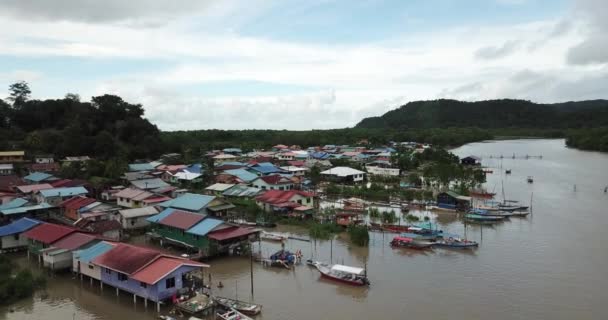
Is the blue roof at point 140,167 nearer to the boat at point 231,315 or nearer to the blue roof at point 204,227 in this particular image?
the blue roof at point 204,227

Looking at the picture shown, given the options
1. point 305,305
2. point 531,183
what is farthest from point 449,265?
point 531,183

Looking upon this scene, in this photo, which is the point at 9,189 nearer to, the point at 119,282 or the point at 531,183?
the point at 119,282

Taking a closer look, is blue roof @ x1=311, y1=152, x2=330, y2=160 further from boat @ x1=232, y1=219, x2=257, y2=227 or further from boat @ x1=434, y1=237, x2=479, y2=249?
boat @ x1=434, y1=237, x2=479, y2=249

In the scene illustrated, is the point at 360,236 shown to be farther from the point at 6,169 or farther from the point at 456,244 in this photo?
the point at 6,169

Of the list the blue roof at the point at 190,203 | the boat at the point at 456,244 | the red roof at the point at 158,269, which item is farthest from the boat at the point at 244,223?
the boat at the point at 456,244

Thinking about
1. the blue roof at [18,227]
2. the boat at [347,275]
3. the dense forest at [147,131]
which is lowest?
the boat at [347,275]
